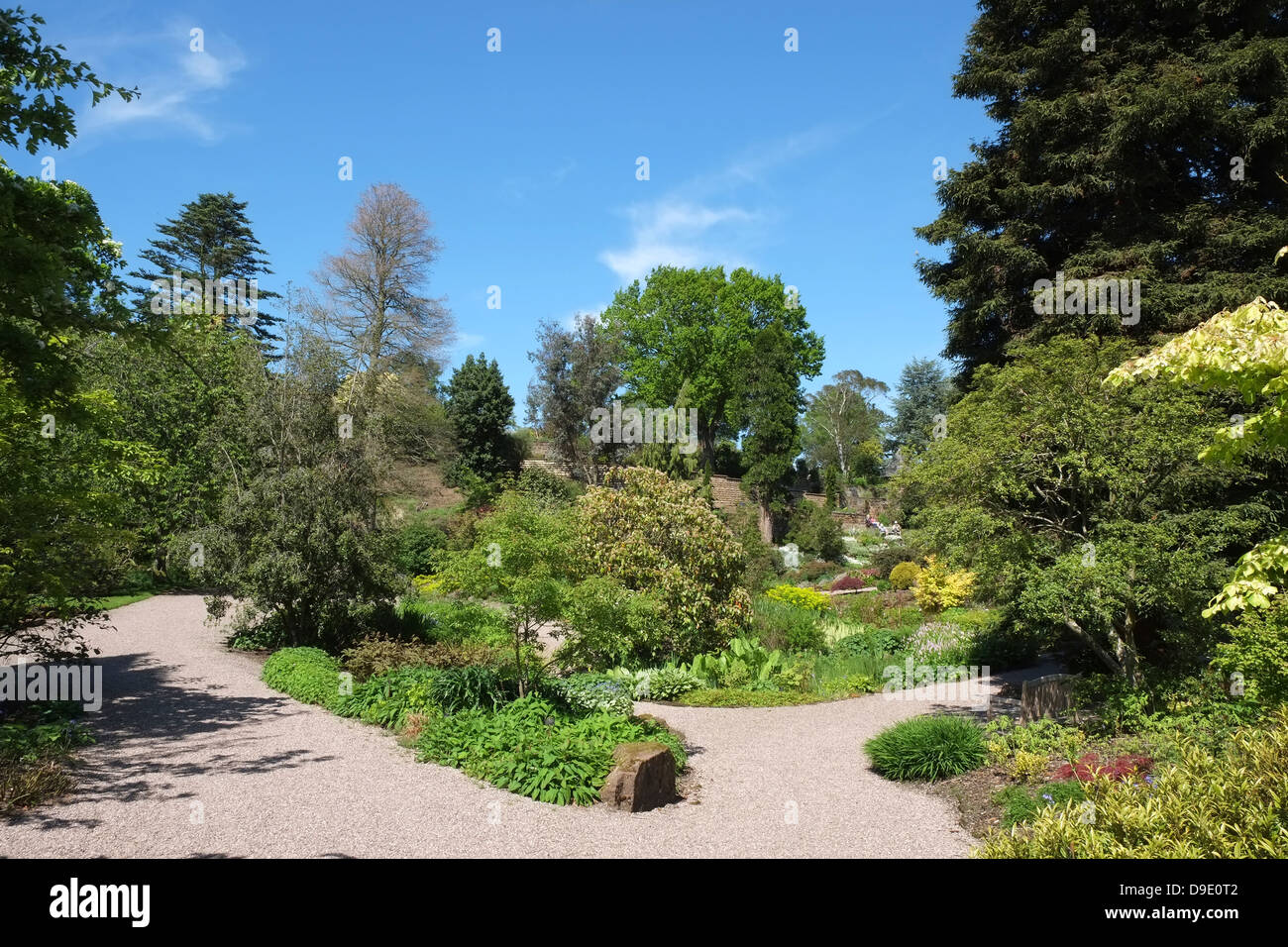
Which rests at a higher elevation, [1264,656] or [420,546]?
[1264,656]

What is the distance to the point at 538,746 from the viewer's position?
24.4 ft

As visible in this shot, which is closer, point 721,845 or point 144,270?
point 721,845

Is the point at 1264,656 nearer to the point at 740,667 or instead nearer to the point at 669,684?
the point at 740,667

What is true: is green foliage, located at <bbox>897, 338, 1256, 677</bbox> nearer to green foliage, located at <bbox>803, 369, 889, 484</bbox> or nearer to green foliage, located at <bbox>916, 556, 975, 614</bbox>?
green foliage, located at <bbox>916, 556, 975, 614</bbox>

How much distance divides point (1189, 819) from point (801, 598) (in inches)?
594

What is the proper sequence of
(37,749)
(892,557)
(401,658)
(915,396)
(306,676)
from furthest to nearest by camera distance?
(915,396), (892,557), (401,658), (306,676), (37,749)

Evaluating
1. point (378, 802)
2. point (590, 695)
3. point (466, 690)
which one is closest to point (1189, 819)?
point (378, 802)

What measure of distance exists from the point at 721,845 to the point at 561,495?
70.8ft

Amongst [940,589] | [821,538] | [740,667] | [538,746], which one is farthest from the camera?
[821,538]

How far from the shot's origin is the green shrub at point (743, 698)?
37.6 ft

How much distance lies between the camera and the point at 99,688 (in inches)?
376

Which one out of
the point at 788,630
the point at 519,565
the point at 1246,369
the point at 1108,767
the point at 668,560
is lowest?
the point at 788,630

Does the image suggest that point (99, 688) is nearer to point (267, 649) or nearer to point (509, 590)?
point (267, 649)

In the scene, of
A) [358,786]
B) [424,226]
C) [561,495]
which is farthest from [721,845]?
[424,226]
